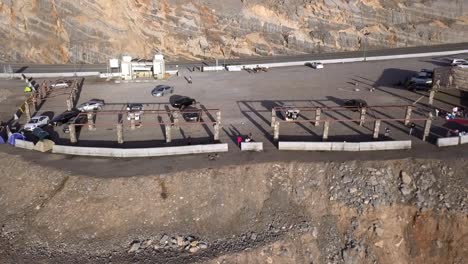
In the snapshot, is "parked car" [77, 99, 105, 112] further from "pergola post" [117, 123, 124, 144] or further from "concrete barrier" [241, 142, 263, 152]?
"concrete barrier" [241, 142, 263, 152]

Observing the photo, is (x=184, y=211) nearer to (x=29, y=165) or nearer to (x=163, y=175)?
(x=163, y=175)

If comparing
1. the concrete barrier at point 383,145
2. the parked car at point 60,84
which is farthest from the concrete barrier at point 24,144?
the concrete barrier at point 383,145

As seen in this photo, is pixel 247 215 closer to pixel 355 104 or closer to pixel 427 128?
pixel 427 128

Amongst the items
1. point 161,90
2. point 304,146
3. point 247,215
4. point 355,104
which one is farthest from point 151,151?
point 355,104

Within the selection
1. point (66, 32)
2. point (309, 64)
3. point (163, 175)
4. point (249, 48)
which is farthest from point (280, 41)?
point (163, 175)

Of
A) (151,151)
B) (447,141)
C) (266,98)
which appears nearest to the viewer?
(151,151)

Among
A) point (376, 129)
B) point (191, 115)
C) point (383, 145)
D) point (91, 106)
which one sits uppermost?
point (376, 129)
